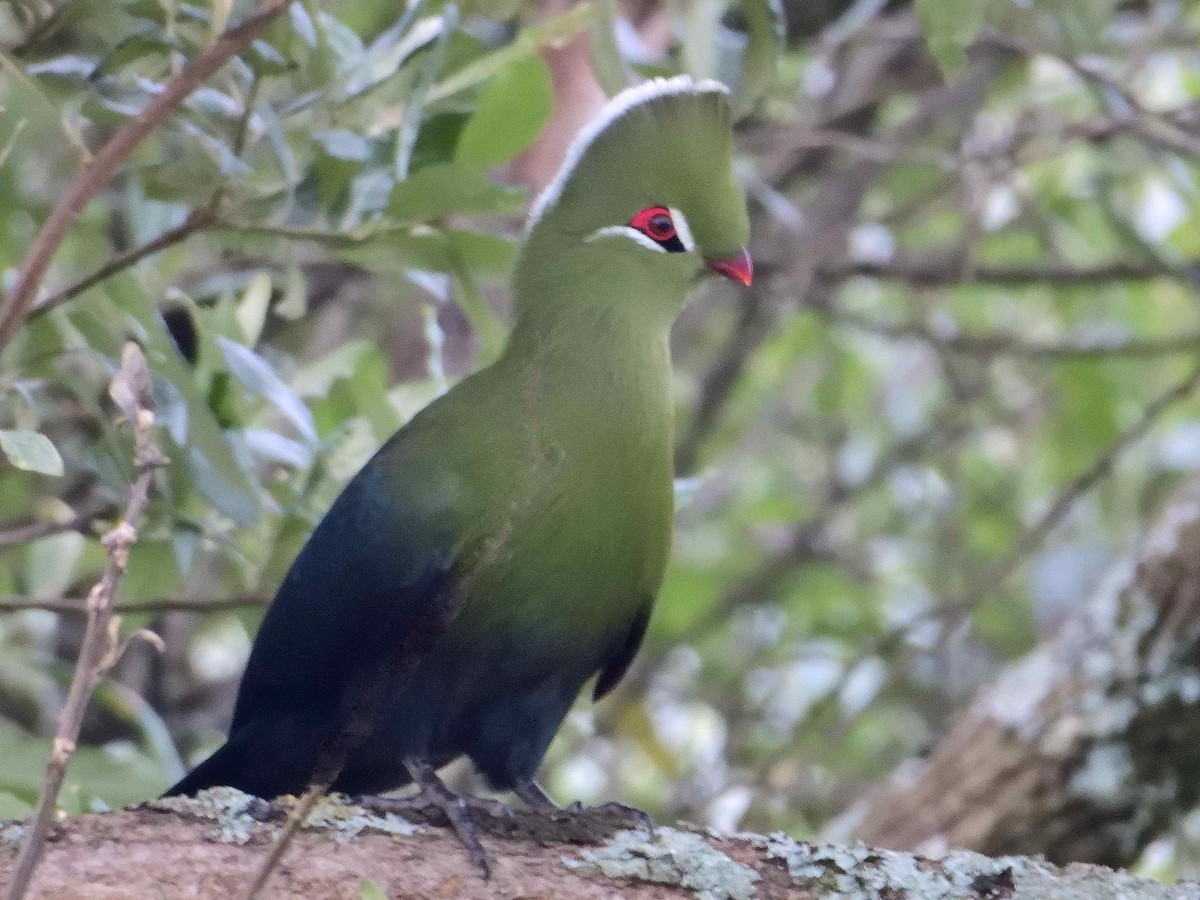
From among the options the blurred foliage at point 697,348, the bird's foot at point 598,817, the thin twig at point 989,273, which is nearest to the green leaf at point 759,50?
the blurred foliage at point 697,348

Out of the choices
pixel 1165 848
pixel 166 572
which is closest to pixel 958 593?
pixel 1165 848

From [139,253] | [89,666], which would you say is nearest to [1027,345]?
[139,253]

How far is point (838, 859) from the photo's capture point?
1.63 metres

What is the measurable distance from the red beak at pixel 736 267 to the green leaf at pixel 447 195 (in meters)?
0.33

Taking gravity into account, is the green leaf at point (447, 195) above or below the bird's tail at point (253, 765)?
above

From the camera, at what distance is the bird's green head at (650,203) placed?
6.40ft

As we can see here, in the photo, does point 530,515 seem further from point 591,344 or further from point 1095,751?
point 1095,751

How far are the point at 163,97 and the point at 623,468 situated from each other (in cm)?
66

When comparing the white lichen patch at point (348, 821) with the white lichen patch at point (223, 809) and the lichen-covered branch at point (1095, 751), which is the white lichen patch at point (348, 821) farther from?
the lichen-covered branch at point (1095, 751)

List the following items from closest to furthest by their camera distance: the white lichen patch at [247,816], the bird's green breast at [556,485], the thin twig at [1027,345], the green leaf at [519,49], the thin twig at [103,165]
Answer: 1. the thin twig at [103,165]
2. the white lichen patch at [247,816]
3. the bird's green breast at [556,485]
4. the green leaf at [519,49]
5. the thin twig at [1027,345]

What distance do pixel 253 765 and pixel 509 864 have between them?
23.3 inches

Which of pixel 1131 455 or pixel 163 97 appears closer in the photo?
pixel 163 97

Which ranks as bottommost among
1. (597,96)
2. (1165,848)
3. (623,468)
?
(1165,848)

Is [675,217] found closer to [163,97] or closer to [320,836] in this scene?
[163,97]
